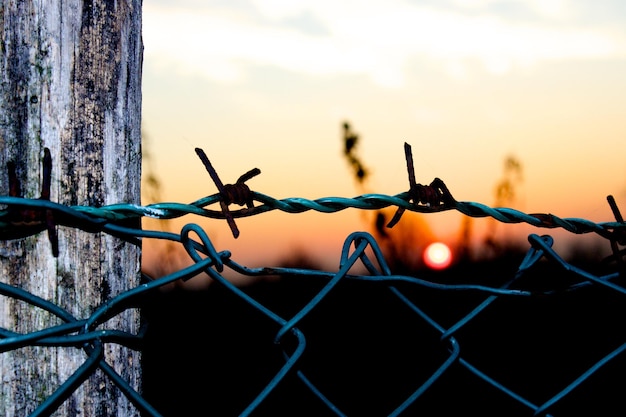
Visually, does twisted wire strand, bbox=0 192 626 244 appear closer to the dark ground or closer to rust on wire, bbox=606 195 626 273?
rust on wire, bbox=606 195 626 273

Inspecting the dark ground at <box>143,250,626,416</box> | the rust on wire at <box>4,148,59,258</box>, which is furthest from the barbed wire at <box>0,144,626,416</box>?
the dark ground at <box>143,250,626,416</box>

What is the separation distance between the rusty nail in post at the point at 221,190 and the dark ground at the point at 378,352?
3.63 metres

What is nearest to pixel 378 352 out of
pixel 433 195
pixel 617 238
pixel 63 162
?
pixel 617 238

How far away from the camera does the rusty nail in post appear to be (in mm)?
1005

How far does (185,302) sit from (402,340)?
1.97 meters

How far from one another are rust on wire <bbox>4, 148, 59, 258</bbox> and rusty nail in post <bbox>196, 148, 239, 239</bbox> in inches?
8.9

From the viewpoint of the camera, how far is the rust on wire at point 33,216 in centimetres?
89

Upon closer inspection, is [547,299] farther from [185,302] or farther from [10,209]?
[185,302]

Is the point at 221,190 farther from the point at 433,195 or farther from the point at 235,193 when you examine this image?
the point at 433,195

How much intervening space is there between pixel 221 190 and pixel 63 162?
252 mm

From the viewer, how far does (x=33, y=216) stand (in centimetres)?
89

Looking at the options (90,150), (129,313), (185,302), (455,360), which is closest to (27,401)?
(129,313)

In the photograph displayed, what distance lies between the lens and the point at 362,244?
1063 mm

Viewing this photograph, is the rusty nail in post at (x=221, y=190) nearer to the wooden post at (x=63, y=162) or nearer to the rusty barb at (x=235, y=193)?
the rusty barb at (x=235, y=193)
